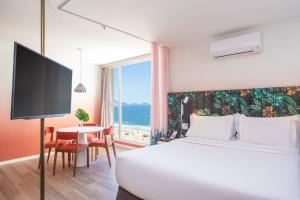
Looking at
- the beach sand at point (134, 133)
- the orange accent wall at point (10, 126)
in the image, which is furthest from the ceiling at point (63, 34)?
the beach sand at point (134, 133)

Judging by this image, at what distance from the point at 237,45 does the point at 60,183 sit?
3452 millimetres

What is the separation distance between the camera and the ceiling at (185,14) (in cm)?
231

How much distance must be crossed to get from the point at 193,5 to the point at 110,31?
1.46 meters

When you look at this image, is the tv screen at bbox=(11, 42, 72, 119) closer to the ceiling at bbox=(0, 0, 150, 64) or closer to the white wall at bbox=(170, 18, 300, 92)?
the ceiling at bbox=(0, 0, 150, 64)

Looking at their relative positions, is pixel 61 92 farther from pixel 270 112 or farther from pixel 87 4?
pixel 270 112

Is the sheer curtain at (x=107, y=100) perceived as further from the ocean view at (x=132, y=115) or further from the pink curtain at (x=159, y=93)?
the pink curtain at (x=159, y=93)

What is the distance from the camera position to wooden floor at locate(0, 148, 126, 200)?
2471 millimetres

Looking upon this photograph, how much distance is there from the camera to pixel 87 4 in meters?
2.31

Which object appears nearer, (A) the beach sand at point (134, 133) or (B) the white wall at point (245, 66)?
(B) the white wall at point (245, 66)

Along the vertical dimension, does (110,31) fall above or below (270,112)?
above

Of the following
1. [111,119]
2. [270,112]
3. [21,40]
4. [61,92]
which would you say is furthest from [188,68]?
[21,40]

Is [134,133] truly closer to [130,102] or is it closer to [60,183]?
[130,102]

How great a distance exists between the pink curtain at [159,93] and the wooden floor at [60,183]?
117 cm

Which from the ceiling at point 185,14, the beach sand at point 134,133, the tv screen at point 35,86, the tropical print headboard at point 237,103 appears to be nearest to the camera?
the tv screen at point 35,86
